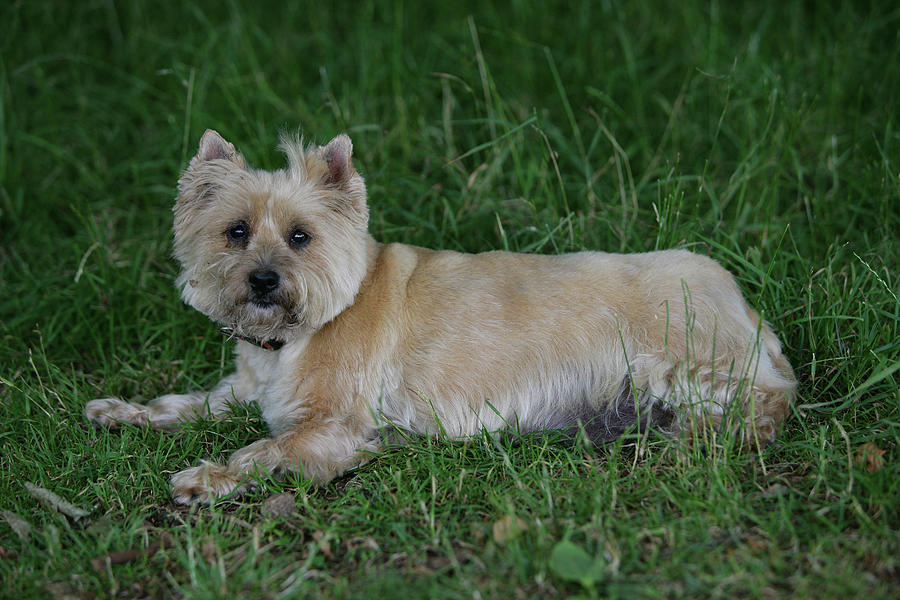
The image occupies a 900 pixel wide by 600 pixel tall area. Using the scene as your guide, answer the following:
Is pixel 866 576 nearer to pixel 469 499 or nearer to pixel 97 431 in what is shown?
pixel 469 499

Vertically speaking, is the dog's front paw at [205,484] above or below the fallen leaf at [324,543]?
below

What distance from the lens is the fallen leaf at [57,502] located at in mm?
3479

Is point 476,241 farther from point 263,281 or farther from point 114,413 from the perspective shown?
point 114,413

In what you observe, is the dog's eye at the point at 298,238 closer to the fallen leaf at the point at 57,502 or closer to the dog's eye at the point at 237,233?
the dog's eye at the point at 237,233

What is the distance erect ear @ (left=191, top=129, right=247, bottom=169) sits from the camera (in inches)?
156

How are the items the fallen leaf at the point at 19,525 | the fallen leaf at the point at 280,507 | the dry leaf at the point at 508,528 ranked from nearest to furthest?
the dry leaf at the point at 508,528 < the fallen leaf at the point at 19,525 < the fallen leaf at the point at 280,507

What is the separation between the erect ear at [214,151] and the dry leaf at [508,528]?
2.07 meters

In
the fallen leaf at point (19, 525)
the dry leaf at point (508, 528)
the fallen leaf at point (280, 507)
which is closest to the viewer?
the dry leaf at point (508, 528)

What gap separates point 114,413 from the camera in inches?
167

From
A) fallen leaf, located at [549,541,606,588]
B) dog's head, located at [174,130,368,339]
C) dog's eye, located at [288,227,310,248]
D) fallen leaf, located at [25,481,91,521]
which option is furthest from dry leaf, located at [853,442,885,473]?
fallen leaf, located at [25,481,91,521]

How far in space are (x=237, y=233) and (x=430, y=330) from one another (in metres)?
1.00

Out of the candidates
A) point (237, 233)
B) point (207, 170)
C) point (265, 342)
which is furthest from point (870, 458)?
point (207, 170)

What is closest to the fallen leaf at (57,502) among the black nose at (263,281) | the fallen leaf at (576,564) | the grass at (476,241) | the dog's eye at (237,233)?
the grass at (476,241)

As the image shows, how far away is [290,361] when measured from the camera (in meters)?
3.97
